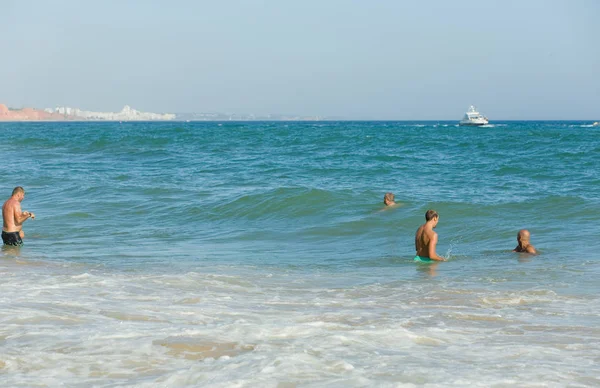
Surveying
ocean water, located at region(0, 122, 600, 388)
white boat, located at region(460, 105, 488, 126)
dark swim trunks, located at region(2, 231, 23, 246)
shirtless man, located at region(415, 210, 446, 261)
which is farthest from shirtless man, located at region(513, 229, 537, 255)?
white boat, located at region(460, 105, 488, 126)

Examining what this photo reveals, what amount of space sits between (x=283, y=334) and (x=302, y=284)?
2744mm

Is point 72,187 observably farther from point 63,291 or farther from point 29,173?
point 63,291

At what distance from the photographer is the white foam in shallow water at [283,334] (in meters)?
4.96

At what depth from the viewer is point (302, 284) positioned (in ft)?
28.6

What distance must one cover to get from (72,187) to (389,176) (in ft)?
30.6

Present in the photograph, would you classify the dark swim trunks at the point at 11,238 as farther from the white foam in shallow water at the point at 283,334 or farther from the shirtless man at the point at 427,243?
the shirtless man at the point at 427,243

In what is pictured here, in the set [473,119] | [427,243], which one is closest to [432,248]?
[427,243]

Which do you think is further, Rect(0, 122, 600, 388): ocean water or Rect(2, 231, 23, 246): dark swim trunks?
Rect(2, 231, 23, 246): dark swim trunks

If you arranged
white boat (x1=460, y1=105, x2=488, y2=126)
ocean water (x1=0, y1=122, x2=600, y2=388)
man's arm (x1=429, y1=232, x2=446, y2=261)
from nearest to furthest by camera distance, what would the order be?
1. ocean water (x1=0, y1=122, x2=600, y2=388)
2. man's arm (x1=429, y1=232, x2=446, y2=261)
3. white boat (x1=460, y1=105, x2=488, y2=126)

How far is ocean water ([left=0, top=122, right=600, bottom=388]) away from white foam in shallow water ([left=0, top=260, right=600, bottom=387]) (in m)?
0.02

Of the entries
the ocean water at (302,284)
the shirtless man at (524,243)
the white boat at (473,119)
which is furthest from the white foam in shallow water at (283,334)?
the white boat at (473,119)

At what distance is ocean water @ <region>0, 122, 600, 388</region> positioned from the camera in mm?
5145

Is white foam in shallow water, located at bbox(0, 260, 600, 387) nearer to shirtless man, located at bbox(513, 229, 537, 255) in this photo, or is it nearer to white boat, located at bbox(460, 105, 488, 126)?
shirtless man, located at bbox(513, 229, 537, 255)

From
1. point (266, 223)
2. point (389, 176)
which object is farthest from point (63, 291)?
point (389, 176)
